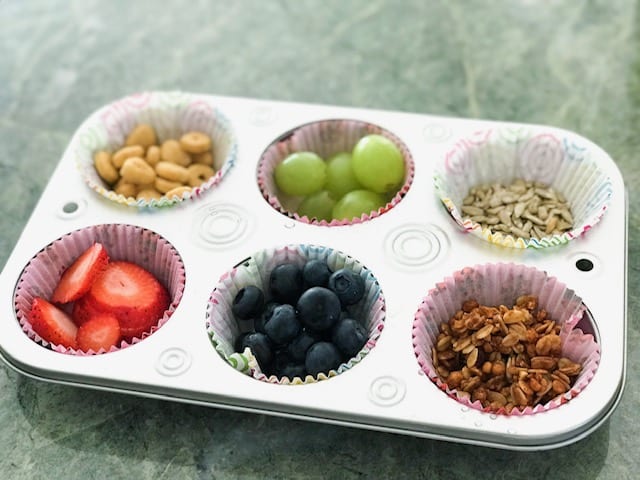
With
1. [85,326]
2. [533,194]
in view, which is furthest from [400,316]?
[85,326]

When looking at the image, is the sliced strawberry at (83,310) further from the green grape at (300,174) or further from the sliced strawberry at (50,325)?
the green grape at (300,174)

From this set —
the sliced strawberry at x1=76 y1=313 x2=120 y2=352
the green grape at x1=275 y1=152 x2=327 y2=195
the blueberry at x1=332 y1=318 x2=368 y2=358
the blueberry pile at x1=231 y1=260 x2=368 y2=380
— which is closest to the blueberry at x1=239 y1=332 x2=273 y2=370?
the blueberry pile at x1=231 y1=260 x2=368 y2=380

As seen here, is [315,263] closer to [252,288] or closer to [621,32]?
[252,288]

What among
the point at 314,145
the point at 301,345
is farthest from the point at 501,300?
the point at 314,145

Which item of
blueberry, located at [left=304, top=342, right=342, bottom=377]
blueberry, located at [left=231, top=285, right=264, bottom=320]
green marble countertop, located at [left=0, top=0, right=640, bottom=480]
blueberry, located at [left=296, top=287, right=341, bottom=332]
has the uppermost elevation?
blueberry, located at [left=296, top=287, right=341, bottom=332]

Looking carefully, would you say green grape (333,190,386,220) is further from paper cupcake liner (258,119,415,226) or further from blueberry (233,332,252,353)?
blueberry (233,332,252,353)

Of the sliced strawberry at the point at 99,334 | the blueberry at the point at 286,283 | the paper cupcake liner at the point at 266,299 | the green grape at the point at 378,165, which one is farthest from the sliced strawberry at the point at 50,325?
the green grape at the point at 378,165

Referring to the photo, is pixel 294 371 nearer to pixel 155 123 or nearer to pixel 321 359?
pixel 321 359
